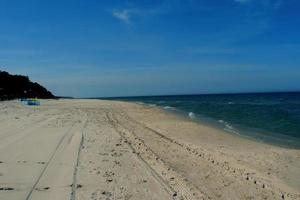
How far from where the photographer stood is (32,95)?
92.1 metres

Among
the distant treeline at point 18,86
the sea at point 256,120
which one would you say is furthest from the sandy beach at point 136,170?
the distant treeline at point 18,86

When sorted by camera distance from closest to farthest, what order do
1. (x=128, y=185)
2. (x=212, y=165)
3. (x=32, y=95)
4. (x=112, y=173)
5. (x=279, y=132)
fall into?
(x=128, y=185), (x=112, y=173), (x=212, y=165), (x=279, y=132), (x=32, y=95)

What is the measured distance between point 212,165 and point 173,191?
319 cm

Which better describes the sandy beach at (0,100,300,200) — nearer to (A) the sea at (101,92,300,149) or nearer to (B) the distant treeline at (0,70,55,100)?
(A) the sea at (101,92,300,149)

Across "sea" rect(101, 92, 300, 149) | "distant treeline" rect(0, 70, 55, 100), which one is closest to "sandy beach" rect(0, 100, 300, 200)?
"sea" rect(101, 92, 300, 149)

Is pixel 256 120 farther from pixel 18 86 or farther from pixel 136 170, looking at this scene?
pixel 18 86

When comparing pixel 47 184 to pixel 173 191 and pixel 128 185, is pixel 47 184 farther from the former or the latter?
pixel 173 191

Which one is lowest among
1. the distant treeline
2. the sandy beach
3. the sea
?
the sea

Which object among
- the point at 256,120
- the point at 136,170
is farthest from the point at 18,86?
the point at 136,170

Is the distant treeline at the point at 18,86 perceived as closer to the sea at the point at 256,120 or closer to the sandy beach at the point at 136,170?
the sea at the point at 256,120

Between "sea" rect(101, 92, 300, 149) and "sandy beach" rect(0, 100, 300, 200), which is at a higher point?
"sandy beach" rect(0, 100, 300, 200)

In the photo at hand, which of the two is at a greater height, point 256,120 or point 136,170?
point 136,170

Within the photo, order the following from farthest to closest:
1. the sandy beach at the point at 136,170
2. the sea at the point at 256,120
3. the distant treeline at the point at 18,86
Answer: the distant treeline at the point at 18,86
the sea at the point at 256,120
the sandy beach at the point at 136,170

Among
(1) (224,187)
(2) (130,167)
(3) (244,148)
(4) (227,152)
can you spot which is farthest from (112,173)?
(3) (244,148)
